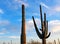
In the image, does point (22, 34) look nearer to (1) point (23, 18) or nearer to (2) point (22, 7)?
(1) point (23, 18)

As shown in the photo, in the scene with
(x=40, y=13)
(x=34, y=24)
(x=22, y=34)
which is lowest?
(x=22, y=34)

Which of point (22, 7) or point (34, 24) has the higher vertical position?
point (22, 7)

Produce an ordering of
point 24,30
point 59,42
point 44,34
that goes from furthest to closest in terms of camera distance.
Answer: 1. point 59,42
2. point 44,34
3. point 24,30

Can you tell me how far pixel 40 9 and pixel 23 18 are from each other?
3.87m

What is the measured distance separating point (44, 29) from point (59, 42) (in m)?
57.2

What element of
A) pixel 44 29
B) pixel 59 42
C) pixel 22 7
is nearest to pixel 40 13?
pixel 44 29

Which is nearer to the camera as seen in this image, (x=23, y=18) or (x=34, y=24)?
(x=23, y=18)

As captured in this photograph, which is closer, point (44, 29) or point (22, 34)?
point (22, 34)

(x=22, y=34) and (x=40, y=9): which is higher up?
(x=40, y=9)

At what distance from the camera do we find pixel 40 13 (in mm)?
22188

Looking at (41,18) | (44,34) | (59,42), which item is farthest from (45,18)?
(59,42)

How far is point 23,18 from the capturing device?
62.2 ft

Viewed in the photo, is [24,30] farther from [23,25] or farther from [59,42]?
[59,42]

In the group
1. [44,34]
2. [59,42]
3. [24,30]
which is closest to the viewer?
[24,30]
